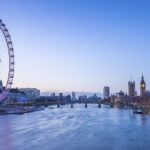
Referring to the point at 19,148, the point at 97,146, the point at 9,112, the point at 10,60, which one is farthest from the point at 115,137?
the point at 9,112

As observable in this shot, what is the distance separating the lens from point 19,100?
193 meters

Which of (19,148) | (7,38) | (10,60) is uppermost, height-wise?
(7,38)

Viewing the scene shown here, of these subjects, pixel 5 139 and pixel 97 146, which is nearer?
pixel 97 146

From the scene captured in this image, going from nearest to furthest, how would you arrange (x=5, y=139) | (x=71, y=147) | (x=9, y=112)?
(x=71, y=147)
(x=5, y=139)
(x=9, y=112)

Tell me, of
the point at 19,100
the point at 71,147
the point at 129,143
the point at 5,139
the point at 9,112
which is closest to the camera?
the point at 71,147

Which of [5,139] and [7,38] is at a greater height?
[7,38]

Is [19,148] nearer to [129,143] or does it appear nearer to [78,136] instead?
[78,136]

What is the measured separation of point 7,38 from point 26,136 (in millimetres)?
20001

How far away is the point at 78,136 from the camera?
2003 inches

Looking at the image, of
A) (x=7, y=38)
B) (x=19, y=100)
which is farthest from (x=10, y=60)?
(x=19, y=100)

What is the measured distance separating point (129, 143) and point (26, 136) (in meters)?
18.1

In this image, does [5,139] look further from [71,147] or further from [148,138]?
[148,138]

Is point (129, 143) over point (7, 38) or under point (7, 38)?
under

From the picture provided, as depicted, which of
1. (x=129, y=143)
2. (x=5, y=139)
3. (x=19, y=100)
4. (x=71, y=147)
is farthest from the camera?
(x=19, y=100)
